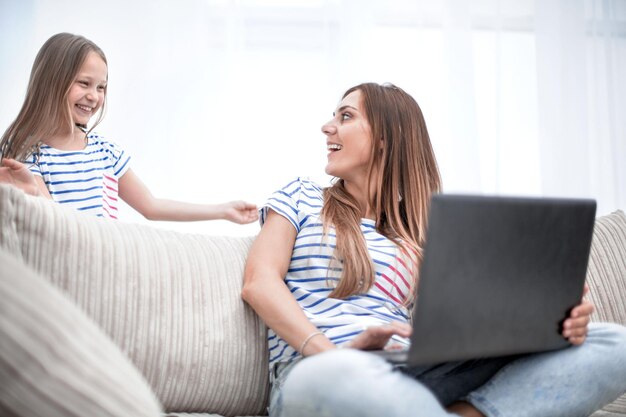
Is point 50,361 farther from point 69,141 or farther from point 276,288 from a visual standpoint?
point 69,141

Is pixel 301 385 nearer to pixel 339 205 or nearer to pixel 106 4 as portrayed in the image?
pixel 339 205

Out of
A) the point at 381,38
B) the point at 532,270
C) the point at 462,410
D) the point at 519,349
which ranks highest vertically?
the point at 381,38

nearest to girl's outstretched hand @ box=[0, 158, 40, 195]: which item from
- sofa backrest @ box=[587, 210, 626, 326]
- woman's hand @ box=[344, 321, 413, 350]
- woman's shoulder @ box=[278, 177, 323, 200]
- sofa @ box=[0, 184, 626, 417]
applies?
sofa @ box=[0, 184, 626, 417]

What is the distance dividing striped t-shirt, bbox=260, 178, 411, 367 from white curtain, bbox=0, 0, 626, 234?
137cm

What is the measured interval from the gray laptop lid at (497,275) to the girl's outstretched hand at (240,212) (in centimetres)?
109

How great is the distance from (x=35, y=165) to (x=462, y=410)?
1.29 metres

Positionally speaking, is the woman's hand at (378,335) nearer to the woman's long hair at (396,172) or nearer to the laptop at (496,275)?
the laptop at (496,275)

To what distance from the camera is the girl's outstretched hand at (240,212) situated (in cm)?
212

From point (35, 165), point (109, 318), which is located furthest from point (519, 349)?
point (35, 165)

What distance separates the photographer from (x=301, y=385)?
1.07m

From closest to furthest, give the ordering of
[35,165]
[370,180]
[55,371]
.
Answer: [55,371], [370,180], [35,165]

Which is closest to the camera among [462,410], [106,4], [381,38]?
[462,410]

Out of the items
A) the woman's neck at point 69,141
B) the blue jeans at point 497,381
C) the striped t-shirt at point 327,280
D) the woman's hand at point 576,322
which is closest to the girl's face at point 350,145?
the striped t-shirt at point 327,280

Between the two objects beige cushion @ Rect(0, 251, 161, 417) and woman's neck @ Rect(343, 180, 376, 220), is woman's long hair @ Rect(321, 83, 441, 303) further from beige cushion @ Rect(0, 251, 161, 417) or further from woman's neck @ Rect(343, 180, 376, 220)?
beige cushion @ Rect(0, 251, 161, 417)
